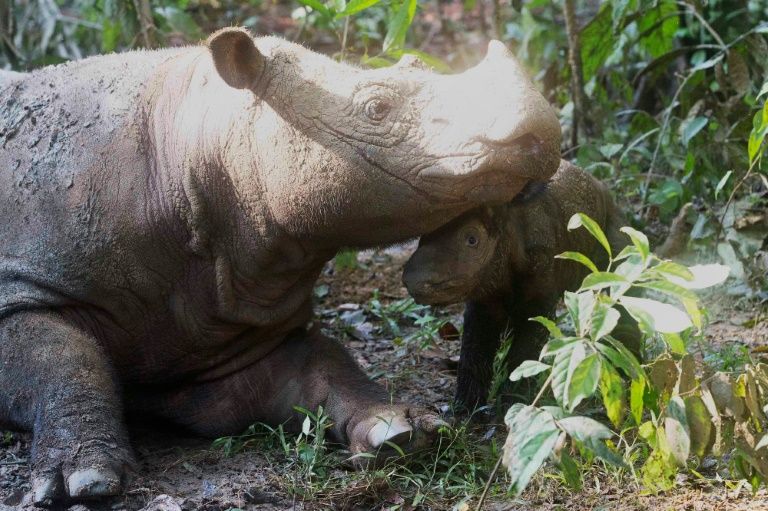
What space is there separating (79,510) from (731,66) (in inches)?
159

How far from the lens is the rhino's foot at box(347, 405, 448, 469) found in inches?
161

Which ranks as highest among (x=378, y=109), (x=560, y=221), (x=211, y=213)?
(x=378, y=109)

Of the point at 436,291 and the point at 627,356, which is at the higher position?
the point at 436,291

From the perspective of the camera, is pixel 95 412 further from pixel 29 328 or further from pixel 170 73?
pixel 170 73

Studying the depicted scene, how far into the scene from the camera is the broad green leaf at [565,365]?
3.07 m

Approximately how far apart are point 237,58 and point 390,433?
4.73 feet

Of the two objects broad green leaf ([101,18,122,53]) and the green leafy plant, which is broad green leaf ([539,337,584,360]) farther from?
broad green leaf ([101,18,122,53])

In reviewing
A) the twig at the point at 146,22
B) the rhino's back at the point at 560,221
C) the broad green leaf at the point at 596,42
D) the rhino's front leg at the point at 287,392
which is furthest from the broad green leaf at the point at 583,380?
the twig at the point at 146,22

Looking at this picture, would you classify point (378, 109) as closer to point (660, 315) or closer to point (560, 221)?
point (560, 221)

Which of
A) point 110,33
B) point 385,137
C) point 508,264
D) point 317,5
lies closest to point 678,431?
point 508,264

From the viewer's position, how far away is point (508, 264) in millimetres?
4289

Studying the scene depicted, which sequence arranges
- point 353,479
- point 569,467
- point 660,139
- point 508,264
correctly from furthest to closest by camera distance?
1. point 660,139
2. point 508,264
3. point 353,479
4. point 569,467

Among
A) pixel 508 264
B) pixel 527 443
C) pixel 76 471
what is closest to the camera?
pixel 527 443

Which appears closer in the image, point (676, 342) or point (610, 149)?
point (676, 342)
